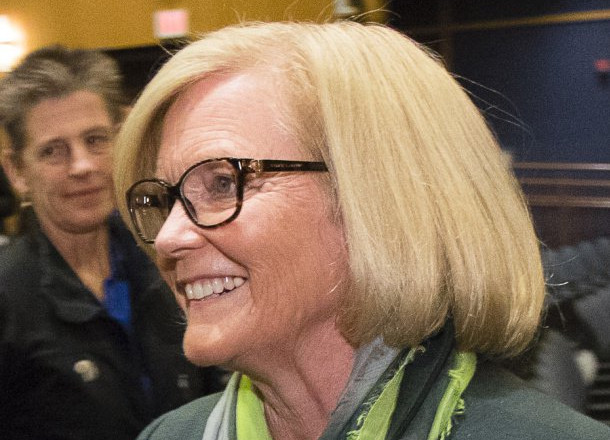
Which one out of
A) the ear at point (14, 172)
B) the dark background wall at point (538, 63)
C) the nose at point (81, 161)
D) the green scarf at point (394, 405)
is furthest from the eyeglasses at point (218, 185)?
the dark background wall at point (538, 63)

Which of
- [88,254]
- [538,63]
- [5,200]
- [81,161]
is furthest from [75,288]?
[538,63]

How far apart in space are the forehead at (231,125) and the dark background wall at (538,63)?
26.8 ft

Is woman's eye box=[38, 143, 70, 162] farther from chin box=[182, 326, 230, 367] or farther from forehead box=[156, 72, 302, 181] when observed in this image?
chin box=[182, 326, 230, 367]

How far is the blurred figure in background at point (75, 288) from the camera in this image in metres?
1.98

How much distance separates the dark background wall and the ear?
24.2 feet

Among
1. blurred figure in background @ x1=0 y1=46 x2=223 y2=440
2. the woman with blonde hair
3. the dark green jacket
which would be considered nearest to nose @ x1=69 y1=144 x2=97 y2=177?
blurred figure in background @ x1=0 y1=46 x2=223 y2=440

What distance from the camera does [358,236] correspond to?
3.82ft

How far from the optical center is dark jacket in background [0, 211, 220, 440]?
6.46 ft

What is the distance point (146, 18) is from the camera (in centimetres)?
717

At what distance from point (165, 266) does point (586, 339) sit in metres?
3.36

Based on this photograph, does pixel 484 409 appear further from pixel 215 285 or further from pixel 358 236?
pixel 215 285

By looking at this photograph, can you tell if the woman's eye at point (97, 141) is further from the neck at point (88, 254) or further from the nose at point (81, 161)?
the neck at point (88, 254)

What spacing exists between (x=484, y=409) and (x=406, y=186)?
0.34 m

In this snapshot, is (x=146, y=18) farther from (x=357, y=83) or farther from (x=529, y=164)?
(x=357, y=83)
